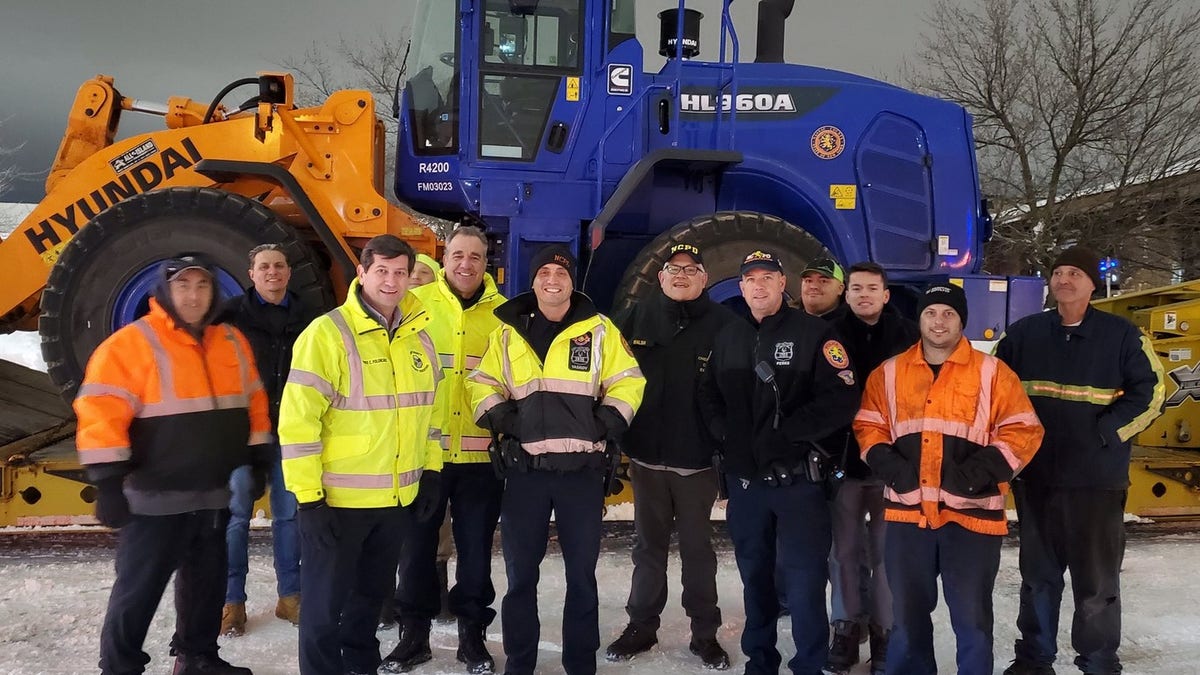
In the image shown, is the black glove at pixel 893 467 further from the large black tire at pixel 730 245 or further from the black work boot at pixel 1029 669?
the large black tire at pixel 730 245

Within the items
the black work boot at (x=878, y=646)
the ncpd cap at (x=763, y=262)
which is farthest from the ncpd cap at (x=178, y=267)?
the black work boot at (x=878, y=646)

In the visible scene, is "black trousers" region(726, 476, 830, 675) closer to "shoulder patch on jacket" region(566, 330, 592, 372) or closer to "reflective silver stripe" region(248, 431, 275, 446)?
"shoulder patch on jacket" region(566, 330, 592, 372)

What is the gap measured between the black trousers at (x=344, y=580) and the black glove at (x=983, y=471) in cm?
206

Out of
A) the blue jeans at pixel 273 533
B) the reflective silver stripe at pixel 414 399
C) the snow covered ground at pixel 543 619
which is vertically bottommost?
the snow covered ground at pixel 543 619

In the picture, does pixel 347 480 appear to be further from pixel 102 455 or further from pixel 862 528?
pixel 862 528

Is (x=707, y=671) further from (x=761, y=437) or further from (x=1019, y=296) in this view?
(x=1019, y=296)

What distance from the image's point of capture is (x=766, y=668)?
9.99 ft

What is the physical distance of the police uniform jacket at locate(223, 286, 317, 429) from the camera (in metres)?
3.34

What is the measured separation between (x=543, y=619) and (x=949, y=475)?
2125 mm

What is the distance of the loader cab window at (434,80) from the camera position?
15.9 feet

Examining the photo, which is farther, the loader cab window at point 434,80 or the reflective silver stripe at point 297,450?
the loader cab window at point 434,80

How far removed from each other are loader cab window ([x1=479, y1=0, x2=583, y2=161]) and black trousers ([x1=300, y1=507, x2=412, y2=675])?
9.18 ft

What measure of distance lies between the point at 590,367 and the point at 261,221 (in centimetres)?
265

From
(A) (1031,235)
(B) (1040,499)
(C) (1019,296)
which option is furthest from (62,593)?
(A) (1031,235)
